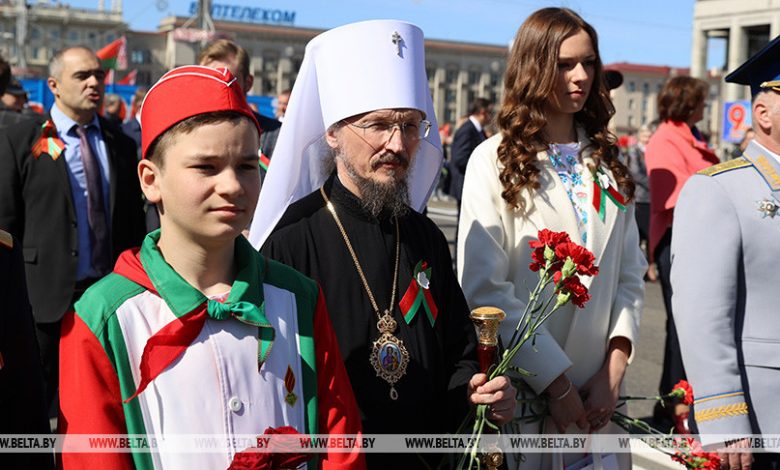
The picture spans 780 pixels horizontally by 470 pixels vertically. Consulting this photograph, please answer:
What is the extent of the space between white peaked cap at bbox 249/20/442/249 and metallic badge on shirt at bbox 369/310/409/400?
492 millimetres

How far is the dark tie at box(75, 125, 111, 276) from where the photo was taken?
5.54m

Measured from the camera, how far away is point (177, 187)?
2.28 meters

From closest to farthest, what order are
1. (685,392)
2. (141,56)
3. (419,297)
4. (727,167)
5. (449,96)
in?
(419,297) < (685,392) < (727,167) < (141,56) < (449,96)

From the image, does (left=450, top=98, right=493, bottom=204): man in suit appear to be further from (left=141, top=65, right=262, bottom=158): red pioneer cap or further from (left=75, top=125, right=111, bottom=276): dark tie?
(left=141, top=65, right=262, bottom=158): red pioneer cap

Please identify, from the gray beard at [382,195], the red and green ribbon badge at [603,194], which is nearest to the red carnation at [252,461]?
the gray beard at [382,195]

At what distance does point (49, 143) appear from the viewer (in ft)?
17.8

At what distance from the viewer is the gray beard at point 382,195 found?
295cm

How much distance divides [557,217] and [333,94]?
0.94 meters

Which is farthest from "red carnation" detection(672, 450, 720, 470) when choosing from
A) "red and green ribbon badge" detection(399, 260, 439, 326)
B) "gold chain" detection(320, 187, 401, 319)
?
"gold chain" detection(320, 187, 401, 319)

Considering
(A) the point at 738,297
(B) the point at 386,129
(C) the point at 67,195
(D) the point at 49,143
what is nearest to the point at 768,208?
(A) the point at 738,297

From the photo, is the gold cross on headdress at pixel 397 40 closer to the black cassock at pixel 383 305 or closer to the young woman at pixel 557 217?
the black cassock at pixel 383 305

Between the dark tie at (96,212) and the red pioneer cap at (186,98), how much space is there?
3318mm

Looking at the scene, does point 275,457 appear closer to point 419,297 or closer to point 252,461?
point 252,461

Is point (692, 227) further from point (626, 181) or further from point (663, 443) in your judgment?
point (663, 443)
